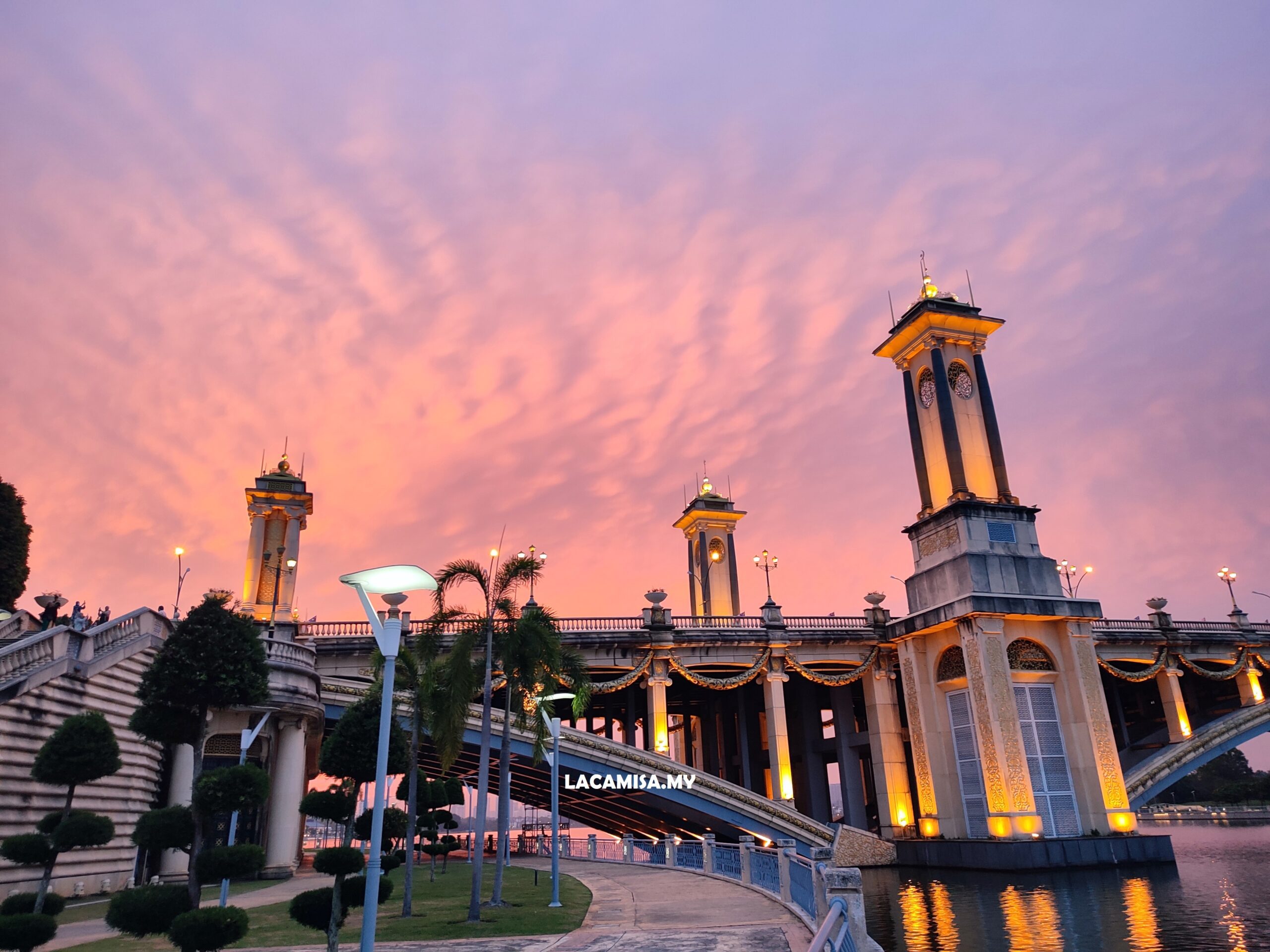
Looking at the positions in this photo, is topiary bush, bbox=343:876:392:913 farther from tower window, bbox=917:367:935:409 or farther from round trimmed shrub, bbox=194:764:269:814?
tower window, bbox=917:367:935:409

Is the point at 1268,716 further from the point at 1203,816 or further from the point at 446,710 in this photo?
the point at 446,710

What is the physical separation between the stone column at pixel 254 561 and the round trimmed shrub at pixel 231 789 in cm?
4479

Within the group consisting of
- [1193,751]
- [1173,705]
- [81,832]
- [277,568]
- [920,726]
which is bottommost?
[81,832]

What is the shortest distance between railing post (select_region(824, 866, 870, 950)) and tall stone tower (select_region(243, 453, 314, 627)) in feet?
159

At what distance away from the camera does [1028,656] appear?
40.0 metres

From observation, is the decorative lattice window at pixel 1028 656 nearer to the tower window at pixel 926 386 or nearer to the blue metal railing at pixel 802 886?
the tower window at pixel 926 386

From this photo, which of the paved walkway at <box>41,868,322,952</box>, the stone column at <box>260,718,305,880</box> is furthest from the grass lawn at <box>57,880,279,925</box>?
the stone column at <box>260,718,305,880</box>

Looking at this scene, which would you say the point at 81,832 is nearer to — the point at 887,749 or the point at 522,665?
the point at 522,665

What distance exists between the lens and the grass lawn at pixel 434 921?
607 inches

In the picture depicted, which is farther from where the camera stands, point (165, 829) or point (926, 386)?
point (926, 386)

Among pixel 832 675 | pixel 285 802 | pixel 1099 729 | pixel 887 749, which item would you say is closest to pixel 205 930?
pixel 285 802

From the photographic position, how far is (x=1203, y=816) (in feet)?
290

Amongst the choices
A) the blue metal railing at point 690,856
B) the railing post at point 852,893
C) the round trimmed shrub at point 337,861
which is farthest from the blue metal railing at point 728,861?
the railing post at point 852,893

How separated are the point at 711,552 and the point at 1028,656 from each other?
34351mm
